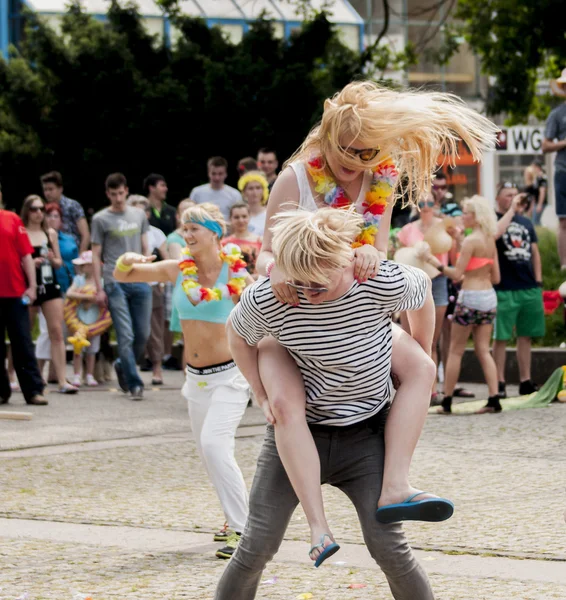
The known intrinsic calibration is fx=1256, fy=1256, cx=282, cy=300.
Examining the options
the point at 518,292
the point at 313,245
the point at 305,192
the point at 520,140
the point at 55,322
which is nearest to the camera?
the point at 313,245

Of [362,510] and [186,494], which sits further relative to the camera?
[186,494]

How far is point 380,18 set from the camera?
42156 mm

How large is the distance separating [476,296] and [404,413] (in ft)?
23.2

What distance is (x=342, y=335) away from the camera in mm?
4055

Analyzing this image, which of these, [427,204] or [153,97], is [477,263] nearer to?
[427,204]

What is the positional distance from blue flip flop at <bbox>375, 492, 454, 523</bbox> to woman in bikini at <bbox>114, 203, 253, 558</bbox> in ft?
6.32

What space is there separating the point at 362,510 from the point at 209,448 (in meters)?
2.09

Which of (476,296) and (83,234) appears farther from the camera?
(83,234)

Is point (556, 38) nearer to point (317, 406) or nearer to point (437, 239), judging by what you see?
point (437, 239)

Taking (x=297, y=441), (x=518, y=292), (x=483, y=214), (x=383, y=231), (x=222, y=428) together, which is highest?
(x=383, y=231)

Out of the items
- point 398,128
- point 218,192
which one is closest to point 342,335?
point 398,128

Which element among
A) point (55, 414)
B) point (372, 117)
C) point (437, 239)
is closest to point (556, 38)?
point (437, 239)

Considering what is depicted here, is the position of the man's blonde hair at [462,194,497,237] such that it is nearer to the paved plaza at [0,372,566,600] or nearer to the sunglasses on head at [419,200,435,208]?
the sunglasses on head at [419,200,435,208]

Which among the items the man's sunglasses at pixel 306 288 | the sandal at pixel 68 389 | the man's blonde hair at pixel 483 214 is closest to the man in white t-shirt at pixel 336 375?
the man's sunglasses at pixel 306 288
